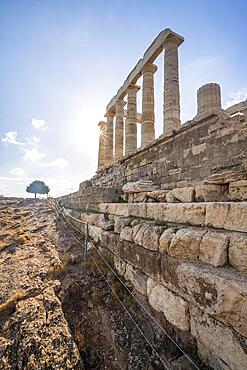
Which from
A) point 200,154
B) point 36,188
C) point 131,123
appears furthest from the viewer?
point 36,188

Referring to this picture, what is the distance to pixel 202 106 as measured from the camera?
301 inches

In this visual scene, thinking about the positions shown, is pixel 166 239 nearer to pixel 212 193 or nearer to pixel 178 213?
pixel 178 213

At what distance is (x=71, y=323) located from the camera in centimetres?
287

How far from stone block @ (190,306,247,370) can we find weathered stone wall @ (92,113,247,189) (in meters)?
1.79

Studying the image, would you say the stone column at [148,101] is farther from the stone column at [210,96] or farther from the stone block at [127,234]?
the stone block at [127,234]

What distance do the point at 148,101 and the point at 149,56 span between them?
2385 mm

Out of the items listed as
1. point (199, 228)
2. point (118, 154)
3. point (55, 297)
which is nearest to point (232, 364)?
point (199, 228)

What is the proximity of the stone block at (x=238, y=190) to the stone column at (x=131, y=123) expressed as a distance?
36.1 feet

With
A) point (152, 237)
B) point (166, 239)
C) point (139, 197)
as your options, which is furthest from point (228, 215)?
point (139, 197)

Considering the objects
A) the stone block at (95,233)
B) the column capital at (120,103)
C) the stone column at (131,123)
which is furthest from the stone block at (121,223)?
the column capital at (120,103)

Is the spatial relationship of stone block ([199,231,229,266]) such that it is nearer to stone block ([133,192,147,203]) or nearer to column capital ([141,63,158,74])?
stone block ([133,192,147,203])

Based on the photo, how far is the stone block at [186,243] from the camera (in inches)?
86.9

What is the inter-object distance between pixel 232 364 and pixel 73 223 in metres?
6.99

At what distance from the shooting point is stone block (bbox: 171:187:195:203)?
312 cm
